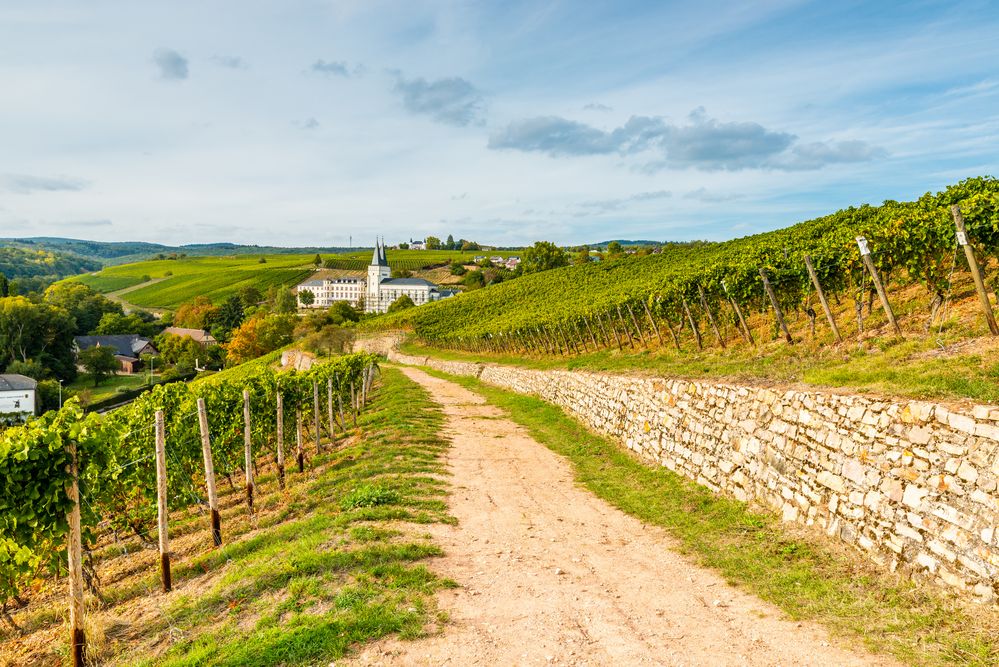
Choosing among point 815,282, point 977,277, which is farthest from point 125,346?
point 977,277

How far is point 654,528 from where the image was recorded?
957cm

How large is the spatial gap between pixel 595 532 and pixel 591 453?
621 cm

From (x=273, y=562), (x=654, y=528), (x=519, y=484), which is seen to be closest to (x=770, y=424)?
(x=654, y=528)

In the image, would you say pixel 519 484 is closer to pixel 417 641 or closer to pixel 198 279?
pixel 417 641

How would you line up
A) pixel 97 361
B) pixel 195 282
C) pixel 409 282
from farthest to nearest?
pixel 195 282 → pixel 409 282 → pixel 97 361

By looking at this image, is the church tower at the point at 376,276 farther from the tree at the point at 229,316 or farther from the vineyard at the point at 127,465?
the vineyard at the point at 127,465

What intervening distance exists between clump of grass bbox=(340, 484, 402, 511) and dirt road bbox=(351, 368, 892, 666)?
3.89 feet

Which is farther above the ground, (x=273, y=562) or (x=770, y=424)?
(x=770, y=424)

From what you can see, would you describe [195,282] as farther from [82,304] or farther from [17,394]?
[17,394]

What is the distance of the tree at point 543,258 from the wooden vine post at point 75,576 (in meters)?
106

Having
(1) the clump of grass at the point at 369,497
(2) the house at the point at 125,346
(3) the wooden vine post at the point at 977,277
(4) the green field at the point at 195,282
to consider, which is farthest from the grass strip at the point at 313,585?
(4) the green field at the point at 195,282

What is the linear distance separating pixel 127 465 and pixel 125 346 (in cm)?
12290

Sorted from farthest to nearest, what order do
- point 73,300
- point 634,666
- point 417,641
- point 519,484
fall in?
point 73,300 → point 519,484 → point 417,641 → point 634,666

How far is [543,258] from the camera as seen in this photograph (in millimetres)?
112812
